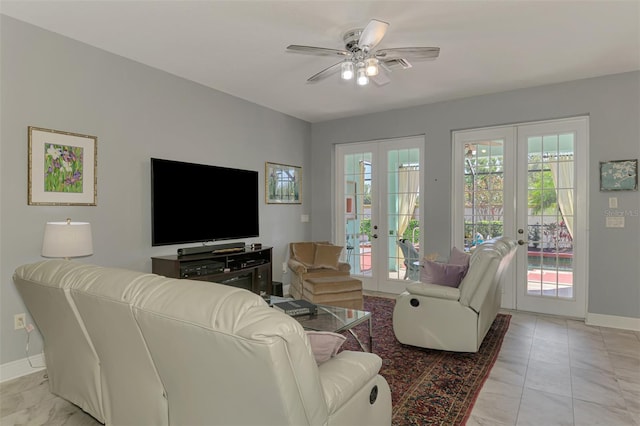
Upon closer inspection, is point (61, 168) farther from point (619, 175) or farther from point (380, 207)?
point (619, 175)

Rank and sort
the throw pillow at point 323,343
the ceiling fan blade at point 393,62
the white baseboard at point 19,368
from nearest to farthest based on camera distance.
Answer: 1. the throw pillow at point 323,343
2. the white baseboard at point 19,368
3. the ceiling fan blade at point 393,62

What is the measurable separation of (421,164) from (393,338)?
2.62 m

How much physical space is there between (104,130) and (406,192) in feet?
12.4

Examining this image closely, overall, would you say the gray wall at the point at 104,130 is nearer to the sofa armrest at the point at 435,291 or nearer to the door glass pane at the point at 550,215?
the sofa armrest at the point at 435,291

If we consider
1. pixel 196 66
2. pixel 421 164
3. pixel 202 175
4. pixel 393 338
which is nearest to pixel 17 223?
pixel 202 175

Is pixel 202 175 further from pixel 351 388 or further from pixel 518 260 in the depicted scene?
pixel 518 260

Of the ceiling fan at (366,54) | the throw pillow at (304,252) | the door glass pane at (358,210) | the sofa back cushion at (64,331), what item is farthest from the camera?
the door glass pane at (358,210)

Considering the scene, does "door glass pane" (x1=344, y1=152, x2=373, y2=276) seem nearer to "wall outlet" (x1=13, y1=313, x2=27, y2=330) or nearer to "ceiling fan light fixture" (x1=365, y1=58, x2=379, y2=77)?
"ceiling fan light fixture" (x1=365, y1=58, x2=379, y2=77)

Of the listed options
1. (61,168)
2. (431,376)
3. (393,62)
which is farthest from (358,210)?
(61,168)

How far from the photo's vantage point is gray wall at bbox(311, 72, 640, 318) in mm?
3854

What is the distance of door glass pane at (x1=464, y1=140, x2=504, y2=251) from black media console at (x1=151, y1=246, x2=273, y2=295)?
2637 millimetres

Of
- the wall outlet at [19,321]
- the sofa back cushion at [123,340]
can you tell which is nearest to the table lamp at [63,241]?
the wall outlet at [19,321]

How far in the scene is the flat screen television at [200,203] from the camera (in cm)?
369

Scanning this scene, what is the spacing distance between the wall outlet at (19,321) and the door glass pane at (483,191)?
15.3ft
